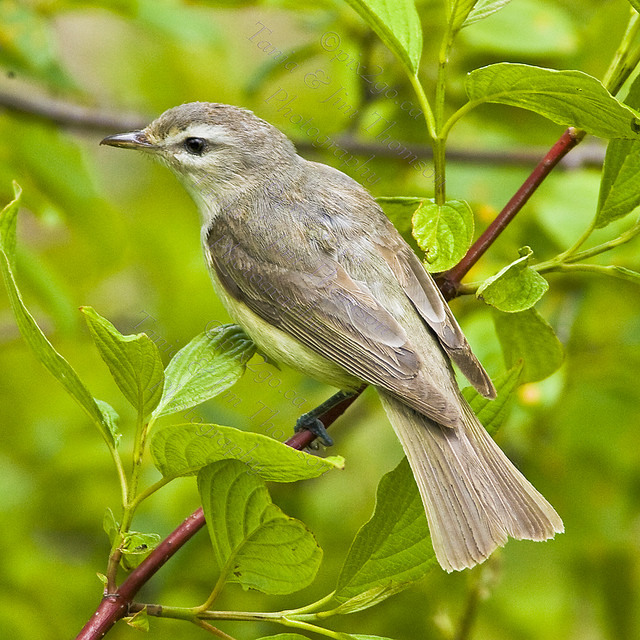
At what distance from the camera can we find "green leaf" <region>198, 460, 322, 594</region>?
165 cm

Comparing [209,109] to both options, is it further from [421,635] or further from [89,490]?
[421,635]

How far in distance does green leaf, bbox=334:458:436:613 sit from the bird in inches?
11.0

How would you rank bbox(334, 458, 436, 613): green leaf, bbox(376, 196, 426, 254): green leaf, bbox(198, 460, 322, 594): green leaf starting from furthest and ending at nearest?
bbox(376, 196, 426, 254): green leaf → bbox(334, 458, 436, 613): green leaf → bbox(198, 460, 322, 594): green leaf

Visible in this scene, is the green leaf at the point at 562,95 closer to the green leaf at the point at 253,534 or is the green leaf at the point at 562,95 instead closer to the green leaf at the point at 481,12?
the green leaf at the point at 481,12

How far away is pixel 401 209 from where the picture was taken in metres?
2.44

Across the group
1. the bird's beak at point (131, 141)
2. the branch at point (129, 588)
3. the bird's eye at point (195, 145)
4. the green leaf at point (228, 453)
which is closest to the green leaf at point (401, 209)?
the green leaf at point (228, 453)

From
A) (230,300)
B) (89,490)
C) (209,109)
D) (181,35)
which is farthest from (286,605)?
(181,35)

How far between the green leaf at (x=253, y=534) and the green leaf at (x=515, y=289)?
2.12ft

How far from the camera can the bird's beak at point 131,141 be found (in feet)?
10.8

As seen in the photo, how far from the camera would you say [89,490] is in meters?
3.33

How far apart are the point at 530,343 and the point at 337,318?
2.49 feet

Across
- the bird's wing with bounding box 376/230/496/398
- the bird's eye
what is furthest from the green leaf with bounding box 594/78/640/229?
the bird's eye

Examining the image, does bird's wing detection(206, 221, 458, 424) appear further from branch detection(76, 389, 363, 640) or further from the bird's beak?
branch detection(76, 389, 363, 640)

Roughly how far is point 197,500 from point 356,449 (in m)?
1.21
